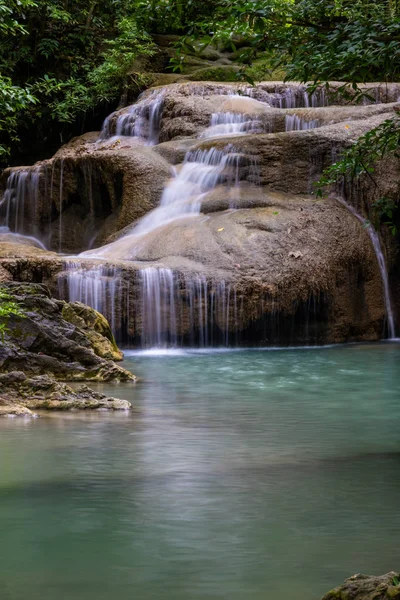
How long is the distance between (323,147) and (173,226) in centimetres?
332

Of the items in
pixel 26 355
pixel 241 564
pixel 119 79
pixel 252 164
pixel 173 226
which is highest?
pixel 119 79

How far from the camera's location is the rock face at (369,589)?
10.4 ft

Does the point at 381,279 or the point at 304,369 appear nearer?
the point at 304,369

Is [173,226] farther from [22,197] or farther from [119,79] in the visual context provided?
[119,79]

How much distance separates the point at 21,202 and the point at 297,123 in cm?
662

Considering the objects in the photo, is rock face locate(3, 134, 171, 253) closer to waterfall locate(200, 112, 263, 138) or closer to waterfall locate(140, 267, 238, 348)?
waterfall locate(200, 112, 263, 138)

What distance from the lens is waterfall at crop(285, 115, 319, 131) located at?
765 inches

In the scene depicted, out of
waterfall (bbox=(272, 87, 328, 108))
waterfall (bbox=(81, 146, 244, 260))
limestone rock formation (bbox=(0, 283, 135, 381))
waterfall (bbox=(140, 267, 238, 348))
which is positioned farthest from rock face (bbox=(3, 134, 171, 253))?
limestone rock formation (bbox=(0, 283, 135, 381))

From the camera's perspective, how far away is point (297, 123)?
64.4 feet

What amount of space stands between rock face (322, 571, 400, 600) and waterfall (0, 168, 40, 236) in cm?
1878

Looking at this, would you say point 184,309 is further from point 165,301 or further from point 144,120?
point 144,120

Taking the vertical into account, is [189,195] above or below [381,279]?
above

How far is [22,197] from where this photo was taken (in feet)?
70.7

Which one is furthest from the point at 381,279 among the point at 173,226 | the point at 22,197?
the point at 22,197
